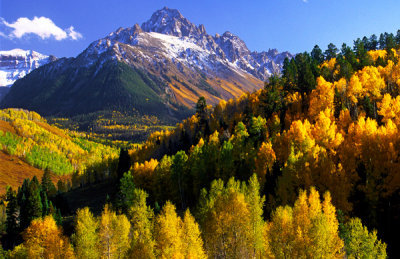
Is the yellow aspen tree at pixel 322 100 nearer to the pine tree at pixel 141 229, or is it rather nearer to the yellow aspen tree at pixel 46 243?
the pine tree at pixel 141 229

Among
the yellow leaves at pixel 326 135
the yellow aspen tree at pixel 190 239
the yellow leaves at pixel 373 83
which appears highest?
the yellow leaves at pixel 373 83

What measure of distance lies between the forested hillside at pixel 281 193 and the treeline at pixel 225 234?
0.15 m

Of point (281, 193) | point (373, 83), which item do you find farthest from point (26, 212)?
point (373, 83)

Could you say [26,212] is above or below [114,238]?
below

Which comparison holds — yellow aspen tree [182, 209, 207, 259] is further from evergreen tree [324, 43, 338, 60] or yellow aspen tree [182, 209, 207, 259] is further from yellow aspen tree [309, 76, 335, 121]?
evergreen tree [324, 43, 338, 60]

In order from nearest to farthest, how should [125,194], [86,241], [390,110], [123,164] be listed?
1. [86,241]
2. [390,110]
3. [125,194]
4. [123,164]

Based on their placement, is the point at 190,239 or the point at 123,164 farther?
the point at 123,164

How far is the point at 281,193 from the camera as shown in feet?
169

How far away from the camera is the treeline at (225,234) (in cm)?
3303

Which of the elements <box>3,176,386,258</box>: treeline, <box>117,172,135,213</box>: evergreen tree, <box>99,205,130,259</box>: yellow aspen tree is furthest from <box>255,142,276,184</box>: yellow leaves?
<box>117,172,135,213</box>: evergreen tree

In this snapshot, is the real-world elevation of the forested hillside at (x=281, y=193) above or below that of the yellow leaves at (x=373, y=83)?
below

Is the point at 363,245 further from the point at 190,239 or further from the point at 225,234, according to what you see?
the point at 190,239

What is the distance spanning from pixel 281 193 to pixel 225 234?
1407cm

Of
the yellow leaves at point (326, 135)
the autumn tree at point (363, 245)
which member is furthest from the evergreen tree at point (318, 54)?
the autumn tree at point (363, 245)
